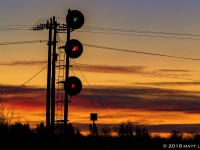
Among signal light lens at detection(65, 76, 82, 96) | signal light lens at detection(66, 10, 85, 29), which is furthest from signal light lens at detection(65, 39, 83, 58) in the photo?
signal light lens at detection(65, 76, 82, 96)

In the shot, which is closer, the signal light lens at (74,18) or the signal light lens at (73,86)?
the signal light lens at (73,86)

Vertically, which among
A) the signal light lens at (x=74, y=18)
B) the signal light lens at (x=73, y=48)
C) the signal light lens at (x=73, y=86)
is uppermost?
the signal light lens at (x=74, y=18)

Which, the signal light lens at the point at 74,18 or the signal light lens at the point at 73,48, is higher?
the signal light lens at the point at 74,18

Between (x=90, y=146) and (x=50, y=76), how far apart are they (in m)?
6.76

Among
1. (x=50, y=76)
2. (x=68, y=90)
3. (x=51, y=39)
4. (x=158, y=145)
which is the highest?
(x=51, y=39)

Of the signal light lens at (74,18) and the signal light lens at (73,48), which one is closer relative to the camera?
the signal light lens at (73,48)

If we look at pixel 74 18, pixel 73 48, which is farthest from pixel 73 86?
pixel 74 18

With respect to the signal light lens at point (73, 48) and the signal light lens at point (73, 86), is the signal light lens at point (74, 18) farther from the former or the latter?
the signal light lens at point (73, 86)

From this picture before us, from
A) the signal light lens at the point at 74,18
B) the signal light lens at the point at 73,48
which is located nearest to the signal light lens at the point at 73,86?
the signal light lens at the point at 73,48

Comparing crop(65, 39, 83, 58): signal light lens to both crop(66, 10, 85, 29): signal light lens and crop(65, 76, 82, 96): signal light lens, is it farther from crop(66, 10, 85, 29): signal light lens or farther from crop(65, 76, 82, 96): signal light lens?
crop(65, 76, 82, 96): signal light lens

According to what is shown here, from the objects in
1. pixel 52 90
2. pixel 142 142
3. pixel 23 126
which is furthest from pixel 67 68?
pixel 142 142

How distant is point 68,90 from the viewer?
49.3 feet

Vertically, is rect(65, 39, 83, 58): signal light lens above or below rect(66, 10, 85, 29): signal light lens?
below

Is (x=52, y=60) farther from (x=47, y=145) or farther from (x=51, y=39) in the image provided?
(x=47, y=145)
